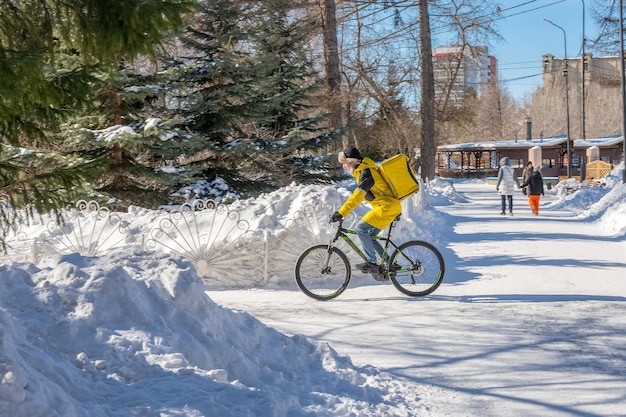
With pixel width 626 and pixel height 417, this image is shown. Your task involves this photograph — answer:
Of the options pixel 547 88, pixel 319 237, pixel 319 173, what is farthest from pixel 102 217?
pixel 547 88

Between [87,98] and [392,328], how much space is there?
3519 mm

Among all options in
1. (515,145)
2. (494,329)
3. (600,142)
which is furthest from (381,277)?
(600,142)

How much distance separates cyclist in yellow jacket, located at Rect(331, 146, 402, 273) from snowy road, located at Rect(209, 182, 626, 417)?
58cm

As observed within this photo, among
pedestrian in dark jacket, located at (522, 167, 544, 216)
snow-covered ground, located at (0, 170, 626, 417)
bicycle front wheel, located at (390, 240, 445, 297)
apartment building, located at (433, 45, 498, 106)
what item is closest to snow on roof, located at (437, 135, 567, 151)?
apartment building, located at (433, 45, 498, 106)

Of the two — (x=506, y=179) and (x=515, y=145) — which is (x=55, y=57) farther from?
(x=515, y=145)

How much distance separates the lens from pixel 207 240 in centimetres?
1008

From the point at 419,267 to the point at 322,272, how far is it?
3.74ft

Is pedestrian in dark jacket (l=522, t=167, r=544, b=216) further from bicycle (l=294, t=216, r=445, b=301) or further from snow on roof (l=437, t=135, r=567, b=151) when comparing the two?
snow on roof (l=437, t=135, r=567, b=151)

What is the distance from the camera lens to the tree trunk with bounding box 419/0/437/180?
89.3 ft

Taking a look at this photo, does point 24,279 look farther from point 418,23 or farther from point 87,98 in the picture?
point 418,23

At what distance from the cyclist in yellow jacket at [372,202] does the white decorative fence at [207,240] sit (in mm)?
1434

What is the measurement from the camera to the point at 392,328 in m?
6.88

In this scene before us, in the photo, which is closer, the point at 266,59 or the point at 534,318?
the point at 534,318

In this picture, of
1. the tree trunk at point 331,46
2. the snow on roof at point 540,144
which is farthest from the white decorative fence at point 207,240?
the snow on roof at point 540,144
